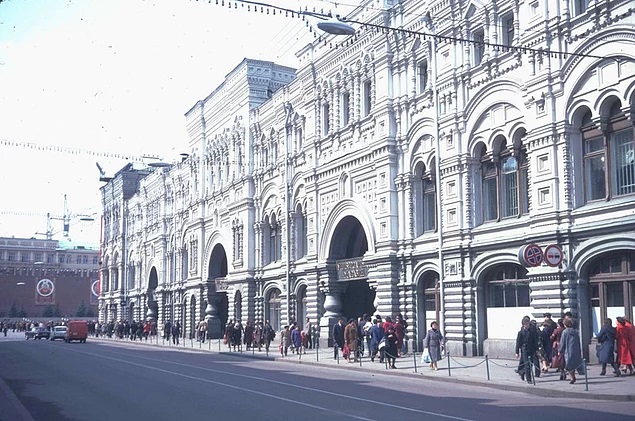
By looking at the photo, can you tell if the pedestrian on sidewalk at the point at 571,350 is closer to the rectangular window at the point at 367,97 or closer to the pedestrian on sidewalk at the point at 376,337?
the pedestrian on sidewalk at the point at 376,337

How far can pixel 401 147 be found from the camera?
36.7m

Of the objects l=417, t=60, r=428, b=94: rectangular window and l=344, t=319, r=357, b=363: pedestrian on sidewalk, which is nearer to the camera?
l=344, t=319, r=357, b=363: pedestrian on sidewalk

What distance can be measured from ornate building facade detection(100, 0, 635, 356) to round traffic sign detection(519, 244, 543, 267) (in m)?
0.10

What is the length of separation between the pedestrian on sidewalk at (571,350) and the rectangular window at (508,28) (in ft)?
→ 41.3

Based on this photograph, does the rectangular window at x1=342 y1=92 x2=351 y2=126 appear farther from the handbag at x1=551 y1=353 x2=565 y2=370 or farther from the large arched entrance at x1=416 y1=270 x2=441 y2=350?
the handbag at x1=551 y1=353 x2=565 y2=370

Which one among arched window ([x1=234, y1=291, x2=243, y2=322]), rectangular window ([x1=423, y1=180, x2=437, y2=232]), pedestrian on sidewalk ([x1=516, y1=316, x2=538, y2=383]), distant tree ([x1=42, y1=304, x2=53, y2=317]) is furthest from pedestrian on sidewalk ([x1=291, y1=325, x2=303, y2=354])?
distant tree ([x1=42, y1=304, x2=53, y2=317])

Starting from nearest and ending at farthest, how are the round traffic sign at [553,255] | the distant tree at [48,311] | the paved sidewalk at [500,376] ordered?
the paved sidewalk at [500,376] → the round traffic sign at [553,255] → the distant tree at [48,311]

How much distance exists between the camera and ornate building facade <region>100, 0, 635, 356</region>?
26234 mm

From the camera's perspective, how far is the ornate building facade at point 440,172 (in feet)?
86.1

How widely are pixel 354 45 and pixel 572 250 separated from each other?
59.5 feet

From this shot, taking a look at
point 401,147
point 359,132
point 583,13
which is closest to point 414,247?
point 401,147

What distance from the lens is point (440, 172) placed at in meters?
33.7

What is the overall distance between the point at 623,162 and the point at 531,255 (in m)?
4.05

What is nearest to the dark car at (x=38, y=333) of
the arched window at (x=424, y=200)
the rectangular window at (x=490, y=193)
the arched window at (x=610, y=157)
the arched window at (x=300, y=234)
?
the arched window at (x=300, y=234)
